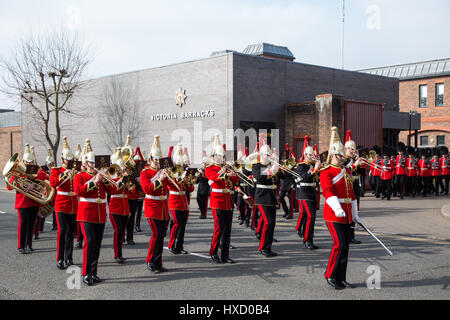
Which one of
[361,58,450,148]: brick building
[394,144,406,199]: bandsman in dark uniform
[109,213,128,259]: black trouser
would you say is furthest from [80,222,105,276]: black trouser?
[361,58,450,148]: brick building

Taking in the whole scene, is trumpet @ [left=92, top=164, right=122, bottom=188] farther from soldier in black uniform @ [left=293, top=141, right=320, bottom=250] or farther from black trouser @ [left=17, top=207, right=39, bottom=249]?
soldier in black uniform @ [left=293, top=141, right=320, bottom=250]

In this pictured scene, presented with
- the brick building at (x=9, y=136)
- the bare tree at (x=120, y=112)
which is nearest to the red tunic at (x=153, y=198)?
the bare tree at (x=120, y=112)

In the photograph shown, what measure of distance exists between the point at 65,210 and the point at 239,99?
16051mm

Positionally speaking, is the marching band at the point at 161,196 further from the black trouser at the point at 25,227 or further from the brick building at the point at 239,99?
the brick building at the point at 239,99

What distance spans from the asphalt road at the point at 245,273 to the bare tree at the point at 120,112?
17824 mm

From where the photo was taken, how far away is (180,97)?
25.6 meters

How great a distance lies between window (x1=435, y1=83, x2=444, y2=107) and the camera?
1597 inches

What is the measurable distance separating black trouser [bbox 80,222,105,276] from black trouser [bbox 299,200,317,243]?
4.26m

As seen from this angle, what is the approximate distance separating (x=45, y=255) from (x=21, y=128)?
32341mm

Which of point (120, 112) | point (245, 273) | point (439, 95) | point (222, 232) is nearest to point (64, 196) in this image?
point (222, 232)

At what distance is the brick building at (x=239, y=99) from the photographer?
23359 millimetres

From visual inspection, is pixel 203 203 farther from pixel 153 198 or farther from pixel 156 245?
pixel 156 245

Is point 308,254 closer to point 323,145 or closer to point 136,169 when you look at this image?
point 136,169

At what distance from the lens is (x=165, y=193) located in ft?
26.2
